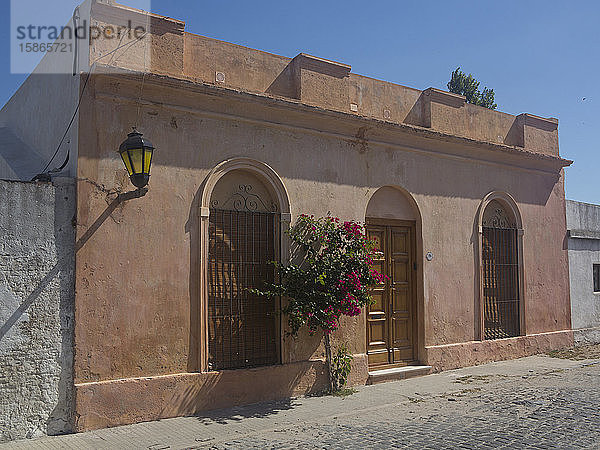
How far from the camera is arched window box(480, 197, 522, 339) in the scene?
1074 cm

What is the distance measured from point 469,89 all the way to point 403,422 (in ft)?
85.1

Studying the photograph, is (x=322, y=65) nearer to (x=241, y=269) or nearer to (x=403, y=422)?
(x=241, y=269)

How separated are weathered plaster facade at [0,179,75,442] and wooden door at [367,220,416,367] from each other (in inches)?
183

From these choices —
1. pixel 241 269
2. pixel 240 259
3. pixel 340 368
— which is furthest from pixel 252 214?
pixel 340 368

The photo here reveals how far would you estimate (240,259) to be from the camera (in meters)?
7.70

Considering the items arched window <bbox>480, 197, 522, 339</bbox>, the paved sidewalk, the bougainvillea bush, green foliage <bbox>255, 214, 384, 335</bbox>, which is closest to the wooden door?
the paved sidewalk

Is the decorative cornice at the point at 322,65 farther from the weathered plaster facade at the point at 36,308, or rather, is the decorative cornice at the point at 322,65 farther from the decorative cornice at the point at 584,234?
the decorative cornice at the point at 584,234

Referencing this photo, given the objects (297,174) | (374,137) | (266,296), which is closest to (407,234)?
(374,137)

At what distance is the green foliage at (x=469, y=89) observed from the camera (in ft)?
97.6

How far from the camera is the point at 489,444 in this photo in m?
5.79

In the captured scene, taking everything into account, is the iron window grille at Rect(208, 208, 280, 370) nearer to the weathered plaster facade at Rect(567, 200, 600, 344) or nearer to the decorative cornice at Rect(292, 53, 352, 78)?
the decorative cornice at Rect(292, 53, 352, 78)

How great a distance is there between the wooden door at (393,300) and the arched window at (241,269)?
1.95 metres

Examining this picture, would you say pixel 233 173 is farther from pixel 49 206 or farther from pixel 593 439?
pixel 593 439

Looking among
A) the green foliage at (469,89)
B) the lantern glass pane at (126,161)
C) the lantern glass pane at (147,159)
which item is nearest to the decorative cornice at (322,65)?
the lantern glass pane at (147,159)
